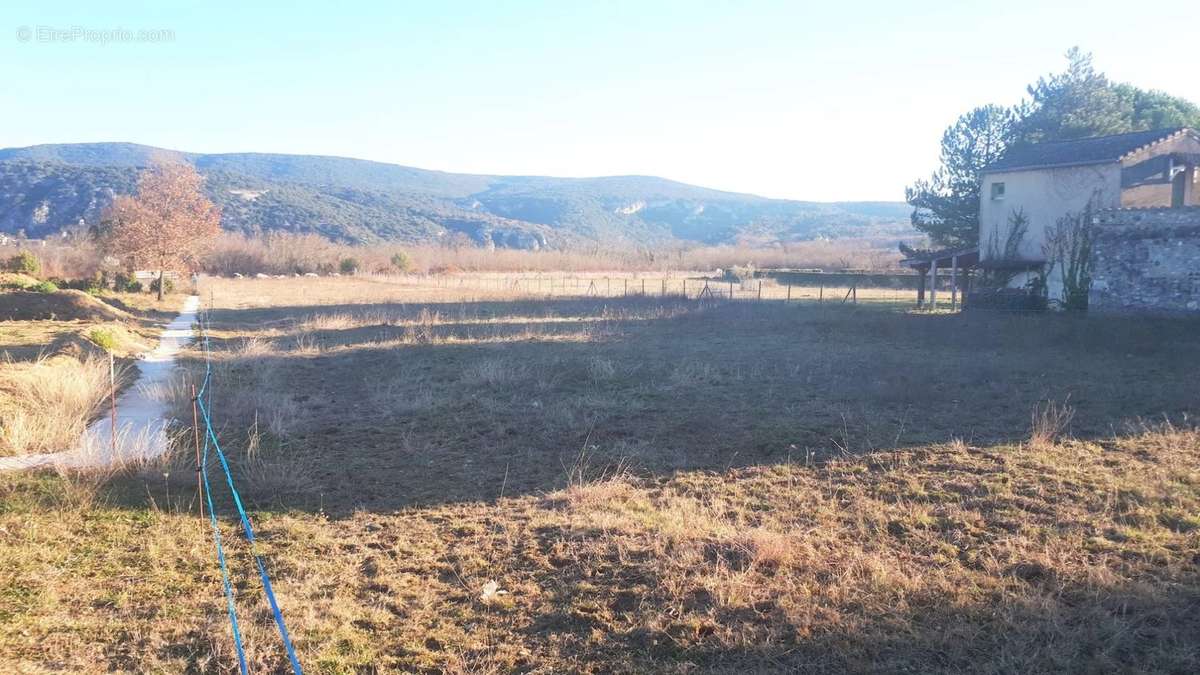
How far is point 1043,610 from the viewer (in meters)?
5.05

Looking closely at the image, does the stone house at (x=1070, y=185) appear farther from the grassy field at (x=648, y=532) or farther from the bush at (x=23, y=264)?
the bush at (x=23, y=264)

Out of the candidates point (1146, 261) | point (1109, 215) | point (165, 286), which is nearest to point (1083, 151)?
point (1109, 215)

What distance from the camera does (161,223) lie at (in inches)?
1407

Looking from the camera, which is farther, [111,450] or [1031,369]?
[1031,369]

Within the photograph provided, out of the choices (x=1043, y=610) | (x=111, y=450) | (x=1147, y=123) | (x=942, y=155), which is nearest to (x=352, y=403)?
(x=111, y=450)

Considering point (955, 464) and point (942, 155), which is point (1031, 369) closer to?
point (955, 464)

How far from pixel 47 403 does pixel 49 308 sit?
15.9 m

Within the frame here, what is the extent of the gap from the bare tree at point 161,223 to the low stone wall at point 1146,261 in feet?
119

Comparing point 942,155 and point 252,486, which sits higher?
point 942,155

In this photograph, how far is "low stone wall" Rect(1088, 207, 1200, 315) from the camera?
864 inches

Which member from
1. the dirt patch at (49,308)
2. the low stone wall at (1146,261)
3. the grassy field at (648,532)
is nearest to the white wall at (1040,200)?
the low stone wall at (1146,261)

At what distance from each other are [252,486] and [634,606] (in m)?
4.49

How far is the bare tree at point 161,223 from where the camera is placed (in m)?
35.6

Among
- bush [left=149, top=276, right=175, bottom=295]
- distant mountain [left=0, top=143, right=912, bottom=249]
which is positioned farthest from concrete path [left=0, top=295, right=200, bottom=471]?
distant mountain [left=0, top=143, right=912, bottom=249]
